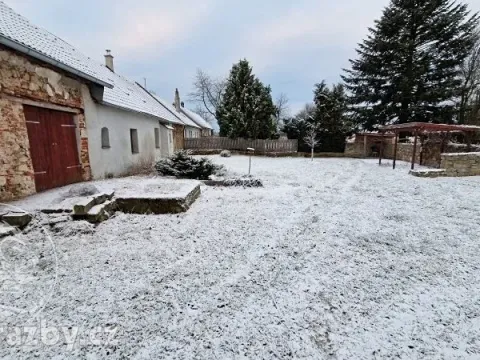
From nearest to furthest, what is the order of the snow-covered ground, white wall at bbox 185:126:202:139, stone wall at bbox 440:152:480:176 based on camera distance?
the snow-covered ground, stone wall at bbox 440:152:480:176, white wall at bbox 185:126:202:139

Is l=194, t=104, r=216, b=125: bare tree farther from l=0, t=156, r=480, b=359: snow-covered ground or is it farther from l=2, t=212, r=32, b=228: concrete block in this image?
l=2, t=212, r=32, b=228: concrete block

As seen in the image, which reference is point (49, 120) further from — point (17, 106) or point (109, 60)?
point (109, 60)

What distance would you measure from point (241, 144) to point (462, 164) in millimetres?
12018

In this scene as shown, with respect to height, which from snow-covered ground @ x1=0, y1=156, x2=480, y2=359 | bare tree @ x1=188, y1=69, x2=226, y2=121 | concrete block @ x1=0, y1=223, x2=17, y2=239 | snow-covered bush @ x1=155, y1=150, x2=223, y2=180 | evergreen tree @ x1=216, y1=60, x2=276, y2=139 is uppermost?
bare tree @ x1=188, y1=69, x2=226, y2=121

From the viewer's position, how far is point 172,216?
4.03 m

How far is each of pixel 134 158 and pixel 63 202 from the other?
5296 mm

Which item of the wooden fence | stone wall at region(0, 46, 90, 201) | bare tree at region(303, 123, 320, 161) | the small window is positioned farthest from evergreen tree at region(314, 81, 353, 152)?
stone wall at region(0, 46, 90, 201)

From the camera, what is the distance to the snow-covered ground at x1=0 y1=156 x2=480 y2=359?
1.66m

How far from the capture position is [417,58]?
16219 mm

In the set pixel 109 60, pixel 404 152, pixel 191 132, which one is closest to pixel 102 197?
pixel 109 60

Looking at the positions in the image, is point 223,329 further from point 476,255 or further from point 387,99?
point 387,99

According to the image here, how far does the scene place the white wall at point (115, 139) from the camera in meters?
6.52

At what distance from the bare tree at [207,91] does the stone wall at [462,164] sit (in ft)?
92.3

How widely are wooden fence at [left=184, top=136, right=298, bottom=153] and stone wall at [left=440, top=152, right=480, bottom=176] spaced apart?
9.50 metres
